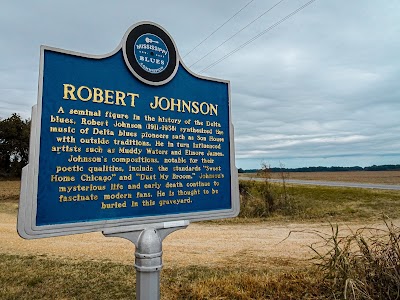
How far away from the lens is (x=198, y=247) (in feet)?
25.5

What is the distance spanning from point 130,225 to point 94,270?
2883 millimetres

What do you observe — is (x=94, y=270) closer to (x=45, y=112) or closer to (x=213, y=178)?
(x=213, y=178)

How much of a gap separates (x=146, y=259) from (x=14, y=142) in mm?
41572

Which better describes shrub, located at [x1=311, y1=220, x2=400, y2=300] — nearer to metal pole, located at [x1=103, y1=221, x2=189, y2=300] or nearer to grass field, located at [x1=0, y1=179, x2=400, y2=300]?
grass field, located at [x1=0, y1=179, x2=400, y2=300]

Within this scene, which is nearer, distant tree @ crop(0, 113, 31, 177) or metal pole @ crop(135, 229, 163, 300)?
metal pole @ crop(135, 229, 163, 300)

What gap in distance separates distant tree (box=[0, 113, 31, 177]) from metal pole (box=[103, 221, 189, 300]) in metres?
39.2

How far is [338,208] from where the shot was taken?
14180mm

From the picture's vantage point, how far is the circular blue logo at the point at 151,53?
3.38 m

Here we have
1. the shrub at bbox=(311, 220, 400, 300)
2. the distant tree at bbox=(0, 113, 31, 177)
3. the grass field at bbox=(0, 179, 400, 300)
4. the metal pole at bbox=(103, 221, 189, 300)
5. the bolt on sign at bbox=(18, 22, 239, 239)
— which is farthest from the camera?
the distant tree at bbox=(0, 113, 31, 177)

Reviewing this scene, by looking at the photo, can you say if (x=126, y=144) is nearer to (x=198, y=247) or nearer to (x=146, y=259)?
(x=146, y=259)

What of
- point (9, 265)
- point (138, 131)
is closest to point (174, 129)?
point (138, 131)

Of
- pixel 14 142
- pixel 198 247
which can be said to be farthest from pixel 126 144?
pixel 14 142

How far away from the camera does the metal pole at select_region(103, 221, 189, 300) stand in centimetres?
309

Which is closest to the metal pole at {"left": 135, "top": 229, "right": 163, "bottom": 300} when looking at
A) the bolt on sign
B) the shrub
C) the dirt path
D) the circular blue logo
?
the bolt on sign
